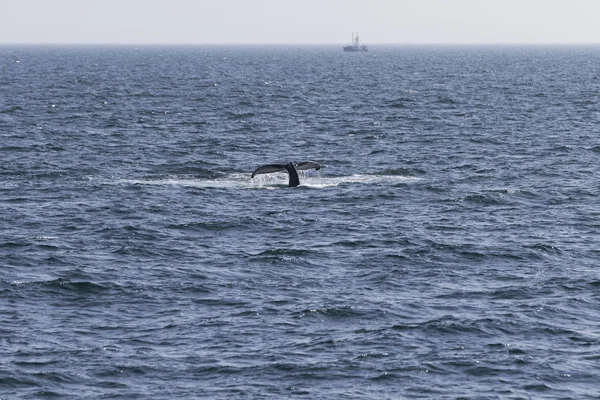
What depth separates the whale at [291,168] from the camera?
55844 millimetres

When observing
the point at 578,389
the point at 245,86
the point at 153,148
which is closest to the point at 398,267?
the point at 578,389

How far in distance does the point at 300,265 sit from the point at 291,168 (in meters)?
16.9

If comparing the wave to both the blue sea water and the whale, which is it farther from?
the whale

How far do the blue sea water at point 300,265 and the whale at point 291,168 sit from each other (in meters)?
0.63

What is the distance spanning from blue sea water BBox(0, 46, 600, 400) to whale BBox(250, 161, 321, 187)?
628 millimetres

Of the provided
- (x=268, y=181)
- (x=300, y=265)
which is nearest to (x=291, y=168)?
(x=268, y=181)

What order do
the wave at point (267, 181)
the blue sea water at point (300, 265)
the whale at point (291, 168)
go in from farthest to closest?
the wave at point (267, 181) < the whale at point (291, 168) < the blue sea water at point (300, 265)

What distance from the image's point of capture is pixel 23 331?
114ft

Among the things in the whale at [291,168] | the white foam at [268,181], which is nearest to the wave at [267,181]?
the white foam at [268,181]

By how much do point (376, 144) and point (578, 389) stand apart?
5254 centimetres

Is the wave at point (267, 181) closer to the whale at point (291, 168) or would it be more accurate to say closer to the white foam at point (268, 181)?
the white foam at point (268, 181)

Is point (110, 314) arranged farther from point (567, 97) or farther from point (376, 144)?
point (567, 97)

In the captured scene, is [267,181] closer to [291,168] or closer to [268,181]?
[268,181]

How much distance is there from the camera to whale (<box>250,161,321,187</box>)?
2199 inches
